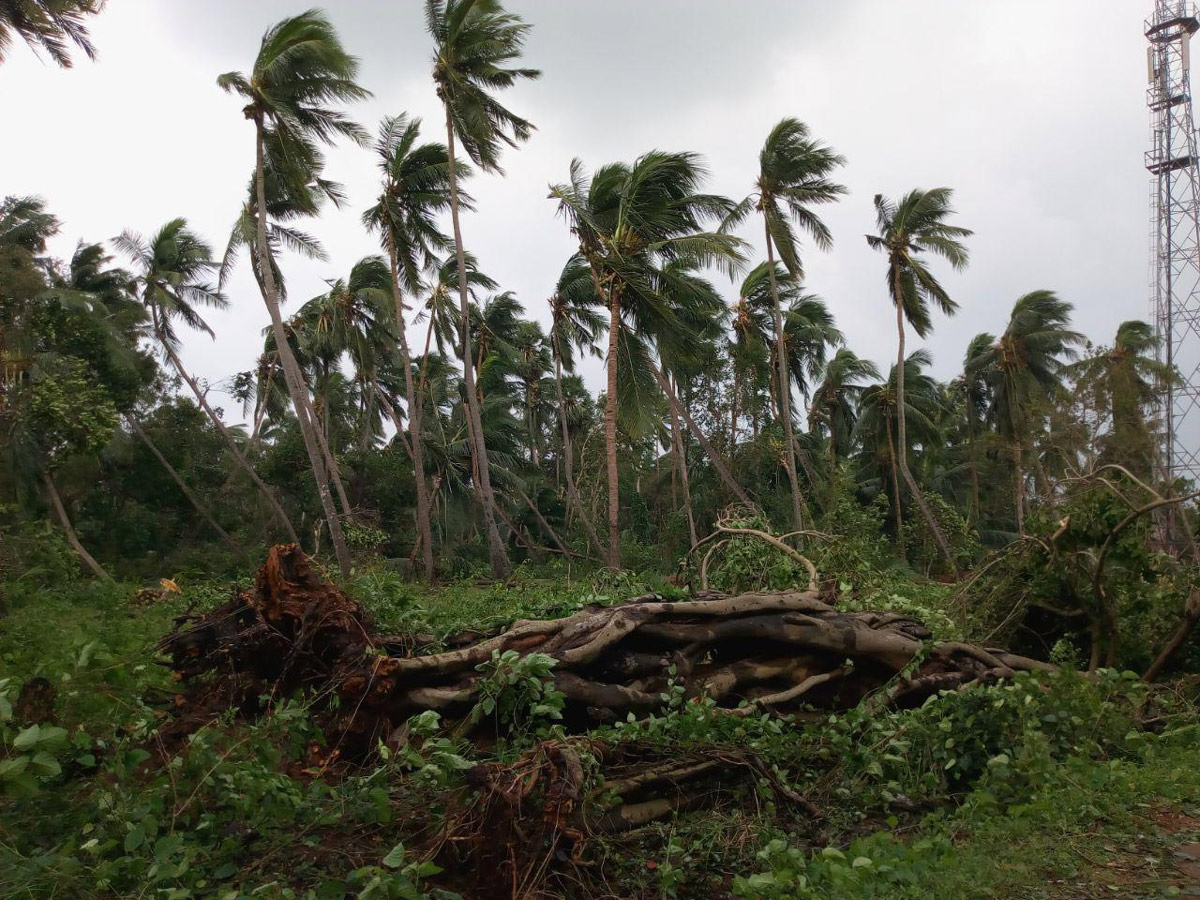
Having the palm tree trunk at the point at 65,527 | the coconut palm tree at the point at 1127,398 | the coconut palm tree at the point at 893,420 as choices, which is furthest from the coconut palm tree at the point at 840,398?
the palm tree trunk at the point at 65,527

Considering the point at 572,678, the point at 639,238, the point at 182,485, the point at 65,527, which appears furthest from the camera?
the point at 182,485

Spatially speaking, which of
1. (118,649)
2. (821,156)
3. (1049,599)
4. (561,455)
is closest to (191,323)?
(561,455)

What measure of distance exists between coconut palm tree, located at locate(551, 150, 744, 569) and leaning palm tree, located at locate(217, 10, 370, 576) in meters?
4.85

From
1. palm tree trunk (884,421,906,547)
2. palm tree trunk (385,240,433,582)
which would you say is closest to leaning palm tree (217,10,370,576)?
palm tree trunk (385,240,433,582)

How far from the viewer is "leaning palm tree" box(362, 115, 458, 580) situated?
21.6m

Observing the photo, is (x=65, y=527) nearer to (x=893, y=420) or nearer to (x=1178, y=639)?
(x=1178, y=639)

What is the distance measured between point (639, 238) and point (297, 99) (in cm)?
734

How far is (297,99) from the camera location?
59.1 ft

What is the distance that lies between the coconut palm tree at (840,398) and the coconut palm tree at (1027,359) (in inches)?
176

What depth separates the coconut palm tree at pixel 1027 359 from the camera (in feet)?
101

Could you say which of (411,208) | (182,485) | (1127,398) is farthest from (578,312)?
(1127,398)

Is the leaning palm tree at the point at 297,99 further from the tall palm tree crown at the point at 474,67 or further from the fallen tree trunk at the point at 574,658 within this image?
the fallen tree trunk at the point at 574,658

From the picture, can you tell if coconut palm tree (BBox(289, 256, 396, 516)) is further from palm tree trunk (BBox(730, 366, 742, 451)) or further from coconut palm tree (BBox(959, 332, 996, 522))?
coconut palm tree (BBox(959, 332, 996, 522))

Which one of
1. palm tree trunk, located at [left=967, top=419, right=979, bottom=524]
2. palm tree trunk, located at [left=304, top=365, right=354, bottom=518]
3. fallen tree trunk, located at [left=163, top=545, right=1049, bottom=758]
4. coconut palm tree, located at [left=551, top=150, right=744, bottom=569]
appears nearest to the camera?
→ fallen tree trunk, located at [left=163, top=545, right=1049, bottom=758]
